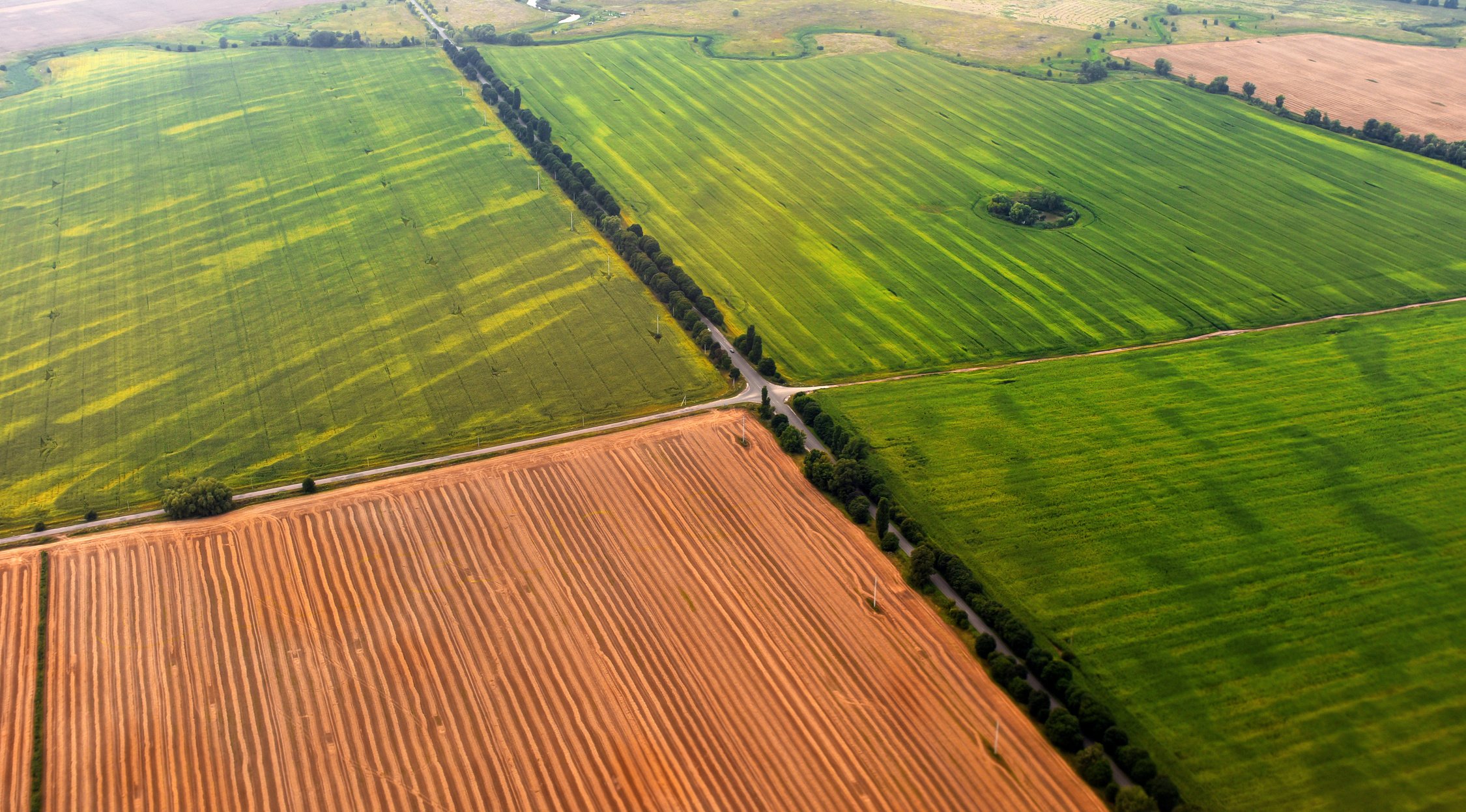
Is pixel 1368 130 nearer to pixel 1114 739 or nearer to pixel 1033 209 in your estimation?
pixel 1033 209

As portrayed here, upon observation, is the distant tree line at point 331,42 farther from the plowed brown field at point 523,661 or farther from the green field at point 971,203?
the plowed brown field at point 523,661

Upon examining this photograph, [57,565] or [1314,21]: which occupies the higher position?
[1314,21]

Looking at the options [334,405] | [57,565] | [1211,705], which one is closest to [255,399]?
[334,405]

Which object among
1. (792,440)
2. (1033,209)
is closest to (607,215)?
(792,440)

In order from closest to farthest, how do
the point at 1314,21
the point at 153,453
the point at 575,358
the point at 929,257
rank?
the point at 153,453, the point at 575,358, the point at 929,257, the point at 1314,21

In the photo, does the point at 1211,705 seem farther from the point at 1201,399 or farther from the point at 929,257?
the point at 929,257

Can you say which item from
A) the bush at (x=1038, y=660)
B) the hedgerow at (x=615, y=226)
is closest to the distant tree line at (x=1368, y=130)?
the hedgerow at (x=615, y=226)

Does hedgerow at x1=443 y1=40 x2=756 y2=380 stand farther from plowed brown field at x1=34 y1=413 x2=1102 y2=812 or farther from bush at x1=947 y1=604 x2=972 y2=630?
bush at x1=947 y1=604 x2=972 y2=630
